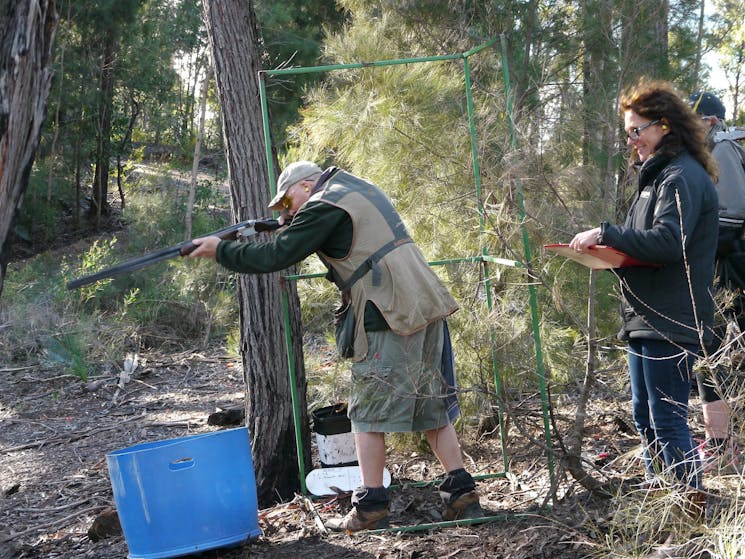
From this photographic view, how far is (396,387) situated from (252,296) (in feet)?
3.45

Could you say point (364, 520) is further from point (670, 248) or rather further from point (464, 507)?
point (670, 248)

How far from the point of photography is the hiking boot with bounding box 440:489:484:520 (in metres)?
3.66

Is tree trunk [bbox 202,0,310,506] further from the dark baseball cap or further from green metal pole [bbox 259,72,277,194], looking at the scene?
the dark baseball cap

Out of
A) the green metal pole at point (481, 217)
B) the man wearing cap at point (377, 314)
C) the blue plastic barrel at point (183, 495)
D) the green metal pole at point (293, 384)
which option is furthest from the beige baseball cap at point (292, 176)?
the blue plastic barrel at point (183, 495)

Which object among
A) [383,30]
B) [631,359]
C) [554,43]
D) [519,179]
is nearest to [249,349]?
[519,179]

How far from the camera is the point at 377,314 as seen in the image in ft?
11.8

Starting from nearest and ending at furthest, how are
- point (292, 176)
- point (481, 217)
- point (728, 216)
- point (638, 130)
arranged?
1. point (638, 130)
2. point (292, 176)
3. point (728, 216)
4. point (481, 217)

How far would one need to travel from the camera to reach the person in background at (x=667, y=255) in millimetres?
2979

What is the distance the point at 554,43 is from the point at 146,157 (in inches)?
454

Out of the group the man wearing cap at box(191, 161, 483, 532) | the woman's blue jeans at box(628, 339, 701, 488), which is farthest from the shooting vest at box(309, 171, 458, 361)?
the woman's blue jeans at box(628, 339, 701, 488)

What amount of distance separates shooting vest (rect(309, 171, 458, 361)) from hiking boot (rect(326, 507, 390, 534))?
0.73m

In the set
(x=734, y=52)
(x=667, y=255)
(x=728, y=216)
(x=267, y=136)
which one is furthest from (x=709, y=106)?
(x=734, y=52)

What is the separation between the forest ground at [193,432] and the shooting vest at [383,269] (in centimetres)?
Result: 67

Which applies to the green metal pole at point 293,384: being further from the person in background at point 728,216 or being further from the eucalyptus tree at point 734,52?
the eucalyptus tree at point 734,52
